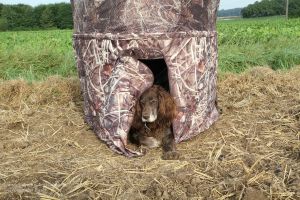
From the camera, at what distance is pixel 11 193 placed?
11.5 ft

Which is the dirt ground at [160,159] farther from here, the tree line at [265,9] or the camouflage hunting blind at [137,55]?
the tree line at [265,9]

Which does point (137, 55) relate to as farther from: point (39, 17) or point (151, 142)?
point (39, 17)

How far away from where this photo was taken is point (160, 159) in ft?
14.0

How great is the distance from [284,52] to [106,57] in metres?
6.26

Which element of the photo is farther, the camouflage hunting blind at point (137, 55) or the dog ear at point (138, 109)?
the dog ear at point (138, 109)

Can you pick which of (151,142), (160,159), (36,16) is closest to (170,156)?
(160,159)

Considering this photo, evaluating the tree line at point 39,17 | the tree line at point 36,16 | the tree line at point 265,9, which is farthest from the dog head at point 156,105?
the tree line at point 265,9

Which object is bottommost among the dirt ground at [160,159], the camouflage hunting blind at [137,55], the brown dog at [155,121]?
the dirt ground at [160,159]

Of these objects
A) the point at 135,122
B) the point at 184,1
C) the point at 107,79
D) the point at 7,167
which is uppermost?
the point at 184,1

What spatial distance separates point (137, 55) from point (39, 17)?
42979 millimetres

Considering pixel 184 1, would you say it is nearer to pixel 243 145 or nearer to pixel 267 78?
pixel 243 145

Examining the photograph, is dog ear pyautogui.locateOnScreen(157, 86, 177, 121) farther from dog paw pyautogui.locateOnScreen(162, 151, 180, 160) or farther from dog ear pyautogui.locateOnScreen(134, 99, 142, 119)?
dog paw pyautogui.locateOnScreen(162, 151, 180, 160)

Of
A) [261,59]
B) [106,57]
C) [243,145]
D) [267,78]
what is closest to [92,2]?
[106,57]

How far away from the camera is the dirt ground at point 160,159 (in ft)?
11.5
